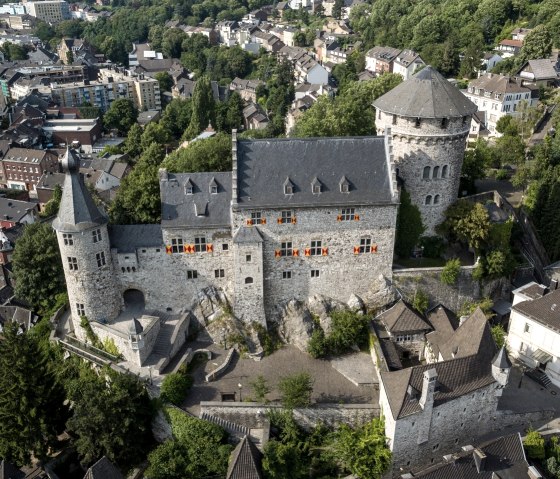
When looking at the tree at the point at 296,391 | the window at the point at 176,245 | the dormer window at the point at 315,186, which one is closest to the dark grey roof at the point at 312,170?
the dormer window at the point at 315,186

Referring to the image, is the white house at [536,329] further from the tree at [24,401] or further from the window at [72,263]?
the tree at [24,401]

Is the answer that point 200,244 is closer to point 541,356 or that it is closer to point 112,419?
point 112,419

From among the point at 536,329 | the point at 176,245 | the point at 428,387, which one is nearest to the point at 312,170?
the point at 176,245

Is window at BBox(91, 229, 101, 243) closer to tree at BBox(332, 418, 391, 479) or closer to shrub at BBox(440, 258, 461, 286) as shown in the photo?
tree at BBox(332, 418, 391, 479)

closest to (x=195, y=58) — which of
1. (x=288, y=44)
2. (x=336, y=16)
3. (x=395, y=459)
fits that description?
(x=288, y=44)

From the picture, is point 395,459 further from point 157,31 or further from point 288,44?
point 157,31

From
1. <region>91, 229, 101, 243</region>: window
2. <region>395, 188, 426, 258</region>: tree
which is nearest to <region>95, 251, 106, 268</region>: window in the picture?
<region>91, 229, 101, 243</region>: window
